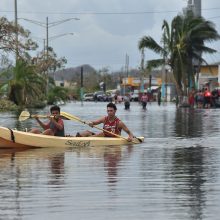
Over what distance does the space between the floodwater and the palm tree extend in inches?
1773

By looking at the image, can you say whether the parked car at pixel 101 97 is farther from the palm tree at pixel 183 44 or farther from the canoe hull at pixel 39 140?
the canoe hull at pixel 39 140

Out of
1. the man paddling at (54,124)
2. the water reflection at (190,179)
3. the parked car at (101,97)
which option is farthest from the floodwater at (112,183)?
the parked car at (101,97)

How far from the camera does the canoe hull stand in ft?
64.8

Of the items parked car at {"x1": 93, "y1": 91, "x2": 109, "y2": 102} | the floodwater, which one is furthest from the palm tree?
parked car at {"x1": 93, "y1": 91, "x2": 109, "y2": 102}

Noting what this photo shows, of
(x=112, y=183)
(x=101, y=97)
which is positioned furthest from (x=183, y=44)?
(x=112, y=183)

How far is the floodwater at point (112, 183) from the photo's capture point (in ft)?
31.9

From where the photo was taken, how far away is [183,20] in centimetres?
6588

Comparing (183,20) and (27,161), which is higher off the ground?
(183,20)

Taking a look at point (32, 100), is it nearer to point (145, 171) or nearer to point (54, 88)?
point (54, 88)

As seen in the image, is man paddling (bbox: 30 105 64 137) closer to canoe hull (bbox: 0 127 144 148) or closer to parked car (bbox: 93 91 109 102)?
canoe hull (bbox: 0 127 144 148)

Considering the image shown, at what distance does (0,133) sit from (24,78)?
4386 cm

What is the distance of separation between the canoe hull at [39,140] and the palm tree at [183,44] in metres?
45.3

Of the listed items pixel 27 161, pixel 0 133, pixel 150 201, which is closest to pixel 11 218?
pixel 150 201

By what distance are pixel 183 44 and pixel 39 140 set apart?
152ft
